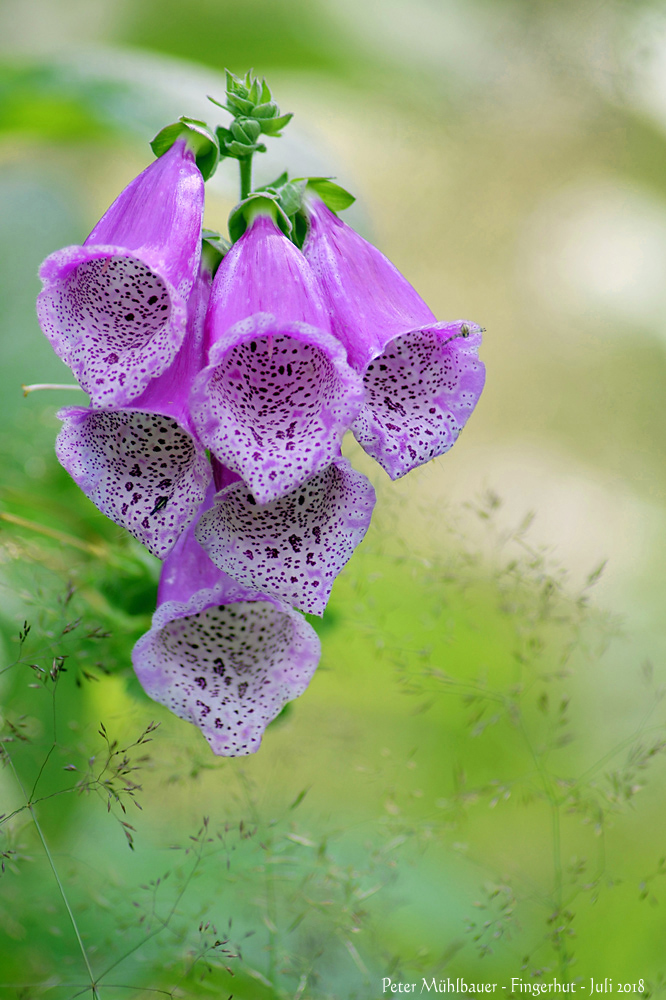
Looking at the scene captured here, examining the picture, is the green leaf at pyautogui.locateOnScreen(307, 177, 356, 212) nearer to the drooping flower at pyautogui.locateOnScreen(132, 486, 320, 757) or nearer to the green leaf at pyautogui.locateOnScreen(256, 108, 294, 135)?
the green leaf at pyautogui.locateOnScreen(256, 108, 294, 135)

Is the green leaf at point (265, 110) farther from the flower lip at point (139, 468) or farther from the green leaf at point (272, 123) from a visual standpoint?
the flower lip at point (139, 468)

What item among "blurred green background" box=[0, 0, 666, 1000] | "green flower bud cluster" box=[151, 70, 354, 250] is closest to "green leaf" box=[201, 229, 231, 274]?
"green flower bud cluster" box=[151, 70, 354, 250]

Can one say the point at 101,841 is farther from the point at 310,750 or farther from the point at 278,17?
the point at 278,17

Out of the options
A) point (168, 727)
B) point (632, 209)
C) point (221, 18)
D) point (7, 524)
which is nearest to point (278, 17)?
point (221, 18)

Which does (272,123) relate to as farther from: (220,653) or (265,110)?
(220,653)

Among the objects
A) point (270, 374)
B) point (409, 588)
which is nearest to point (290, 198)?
point (270, 374)

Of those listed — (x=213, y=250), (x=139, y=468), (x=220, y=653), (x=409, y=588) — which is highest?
(x=213, y=250)
